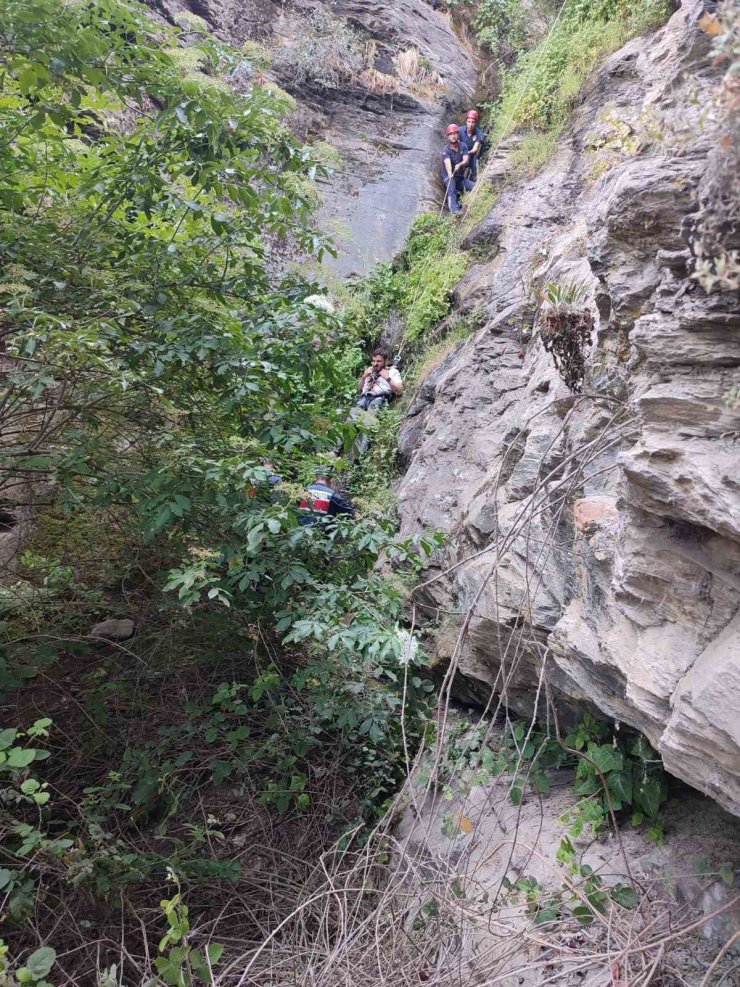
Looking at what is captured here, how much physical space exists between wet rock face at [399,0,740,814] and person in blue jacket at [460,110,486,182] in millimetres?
6883

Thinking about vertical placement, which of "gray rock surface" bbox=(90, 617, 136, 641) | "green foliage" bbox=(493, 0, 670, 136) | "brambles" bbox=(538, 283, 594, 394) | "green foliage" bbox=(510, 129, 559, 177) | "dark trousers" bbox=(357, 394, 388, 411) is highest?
"green foliage" bbox=(493, 0, 670, 136)

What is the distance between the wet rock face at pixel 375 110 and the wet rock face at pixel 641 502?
7292 millimetres

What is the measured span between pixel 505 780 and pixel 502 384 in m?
3.42

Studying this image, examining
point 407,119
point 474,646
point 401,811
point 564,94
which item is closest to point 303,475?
point 474,646

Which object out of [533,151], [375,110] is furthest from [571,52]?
[375,110]

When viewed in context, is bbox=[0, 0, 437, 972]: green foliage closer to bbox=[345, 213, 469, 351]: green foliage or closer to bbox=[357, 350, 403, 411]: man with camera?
bbox=[357, 350, 403, 411]: man with camera

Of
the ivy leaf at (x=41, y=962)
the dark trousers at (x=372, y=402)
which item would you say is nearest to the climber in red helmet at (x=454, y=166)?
the dark trousers at (x=372, y=402)

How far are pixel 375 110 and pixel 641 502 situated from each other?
1268cm

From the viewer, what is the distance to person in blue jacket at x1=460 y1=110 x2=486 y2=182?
1074cm

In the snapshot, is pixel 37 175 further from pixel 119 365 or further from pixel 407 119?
pixel 407 119

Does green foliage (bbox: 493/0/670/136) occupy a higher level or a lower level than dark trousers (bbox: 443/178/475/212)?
higher

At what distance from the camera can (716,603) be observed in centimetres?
240

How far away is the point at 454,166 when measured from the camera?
1085 cm

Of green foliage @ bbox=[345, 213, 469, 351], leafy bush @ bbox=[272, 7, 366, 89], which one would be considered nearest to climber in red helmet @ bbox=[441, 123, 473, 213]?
green foliage @ bbox=[345, 213, 469, 351]
